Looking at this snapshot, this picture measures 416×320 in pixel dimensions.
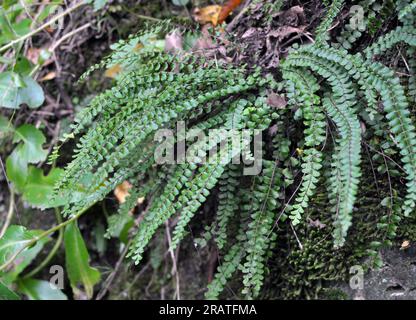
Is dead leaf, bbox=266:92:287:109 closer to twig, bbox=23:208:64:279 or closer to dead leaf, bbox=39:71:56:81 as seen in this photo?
twig, bbox=23:208:64:279

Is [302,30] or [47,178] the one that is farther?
[47,178]

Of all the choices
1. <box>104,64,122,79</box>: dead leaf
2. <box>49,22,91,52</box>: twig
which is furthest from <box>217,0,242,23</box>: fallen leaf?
<box>49,22,91,52</box>: twig

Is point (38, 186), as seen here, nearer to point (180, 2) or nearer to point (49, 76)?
point (49, 76)

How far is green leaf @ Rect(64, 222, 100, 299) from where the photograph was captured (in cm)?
245

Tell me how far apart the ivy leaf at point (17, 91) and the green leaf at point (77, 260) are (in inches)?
28.6

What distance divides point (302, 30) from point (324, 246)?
0.98 meters

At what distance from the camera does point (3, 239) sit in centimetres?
226

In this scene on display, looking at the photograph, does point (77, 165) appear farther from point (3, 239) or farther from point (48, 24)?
point (48, 24)

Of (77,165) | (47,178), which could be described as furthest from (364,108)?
(47,178)

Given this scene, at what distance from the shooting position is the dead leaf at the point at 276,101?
2.09 metres

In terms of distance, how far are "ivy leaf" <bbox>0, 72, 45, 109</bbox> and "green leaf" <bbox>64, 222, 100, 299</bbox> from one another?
0.73 meters

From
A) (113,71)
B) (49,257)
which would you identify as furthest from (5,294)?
(113,71)

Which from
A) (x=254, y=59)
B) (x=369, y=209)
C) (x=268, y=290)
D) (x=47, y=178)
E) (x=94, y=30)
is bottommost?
(x=268, y=290)
